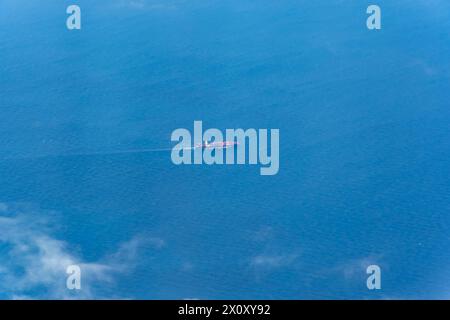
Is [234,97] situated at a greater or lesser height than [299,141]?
greater

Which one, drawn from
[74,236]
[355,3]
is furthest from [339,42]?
[74,236]

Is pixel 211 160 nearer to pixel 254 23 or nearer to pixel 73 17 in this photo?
pixel 254 23

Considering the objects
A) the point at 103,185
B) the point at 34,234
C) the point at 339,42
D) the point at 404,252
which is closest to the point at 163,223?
the point at 103,185
